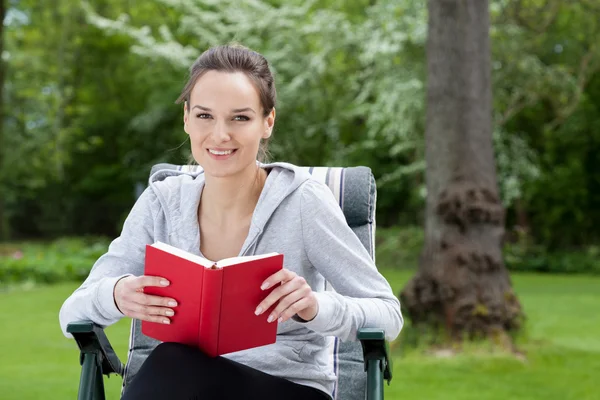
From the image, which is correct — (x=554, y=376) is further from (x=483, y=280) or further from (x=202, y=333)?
(x=202, y=333)

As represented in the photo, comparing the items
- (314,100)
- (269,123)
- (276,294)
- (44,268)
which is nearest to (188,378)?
(276,294)

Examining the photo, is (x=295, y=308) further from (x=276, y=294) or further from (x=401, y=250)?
(x=401, y=250)

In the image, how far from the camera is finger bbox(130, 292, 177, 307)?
6.44 ft

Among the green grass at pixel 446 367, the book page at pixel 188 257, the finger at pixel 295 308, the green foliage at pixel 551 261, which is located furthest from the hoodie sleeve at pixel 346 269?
the green foliage at pixel 551 261

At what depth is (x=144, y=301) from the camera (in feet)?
6.58

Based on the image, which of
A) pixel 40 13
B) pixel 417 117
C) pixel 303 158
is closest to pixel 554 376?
pixel 417 117

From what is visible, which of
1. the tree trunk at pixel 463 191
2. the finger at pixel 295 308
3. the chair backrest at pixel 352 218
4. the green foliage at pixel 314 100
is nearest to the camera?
the finger at pixel 295 308

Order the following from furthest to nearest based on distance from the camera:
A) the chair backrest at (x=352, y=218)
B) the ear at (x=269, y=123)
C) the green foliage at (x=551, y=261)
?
the green foliage at (x=551, y=261), the chair backrest at (x=352, y=218), the ear at (x=269, y=123)

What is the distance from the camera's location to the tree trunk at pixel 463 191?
19.8 feet

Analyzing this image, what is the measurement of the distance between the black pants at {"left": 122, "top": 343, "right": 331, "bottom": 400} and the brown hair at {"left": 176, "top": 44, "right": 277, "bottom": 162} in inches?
26.4

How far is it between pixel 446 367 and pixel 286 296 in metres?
4.08

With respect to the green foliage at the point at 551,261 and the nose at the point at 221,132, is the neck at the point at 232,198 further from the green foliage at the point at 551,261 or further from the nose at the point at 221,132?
the green foliage at the point at 551,261

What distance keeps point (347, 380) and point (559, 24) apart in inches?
581

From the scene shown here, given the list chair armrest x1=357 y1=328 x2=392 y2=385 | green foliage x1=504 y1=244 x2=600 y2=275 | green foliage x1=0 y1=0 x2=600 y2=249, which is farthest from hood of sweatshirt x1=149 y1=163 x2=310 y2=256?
green foliage x1=504 y1=244 x2=600 y2=275
